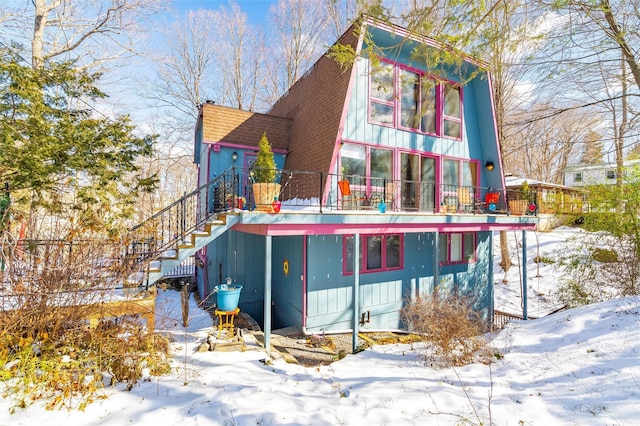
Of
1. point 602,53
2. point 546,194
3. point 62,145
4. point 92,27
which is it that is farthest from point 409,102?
point 546,194

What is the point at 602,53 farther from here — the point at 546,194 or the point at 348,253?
the point at 546,194

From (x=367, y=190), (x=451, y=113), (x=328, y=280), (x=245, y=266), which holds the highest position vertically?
(x=451, y=113)

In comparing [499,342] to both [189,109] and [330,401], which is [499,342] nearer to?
[330,401]

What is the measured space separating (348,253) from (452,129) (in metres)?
5.96

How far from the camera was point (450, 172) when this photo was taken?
10.7 meters

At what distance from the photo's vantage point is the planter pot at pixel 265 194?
6.45 metres

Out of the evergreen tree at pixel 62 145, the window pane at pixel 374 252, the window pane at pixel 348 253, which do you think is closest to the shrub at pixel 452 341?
the window pane at pixel 348 253

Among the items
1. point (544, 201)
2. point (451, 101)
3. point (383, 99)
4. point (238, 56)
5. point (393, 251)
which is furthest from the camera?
point (238, 56)

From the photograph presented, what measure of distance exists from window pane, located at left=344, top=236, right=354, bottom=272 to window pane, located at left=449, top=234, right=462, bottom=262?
421 centimetres

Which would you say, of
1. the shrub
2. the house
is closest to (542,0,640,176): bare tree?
the house

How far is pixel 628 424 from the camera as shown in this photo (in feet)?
10.0

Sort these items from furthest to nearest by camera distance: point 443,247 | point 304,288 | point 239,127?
1. point 443,247
2. point 239,127
3. point 304,288

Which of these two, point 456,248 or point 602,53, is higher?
point 602,53

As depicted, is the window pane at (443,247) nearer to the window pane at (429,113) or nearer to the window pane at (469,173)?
the window pane at (469,173)
